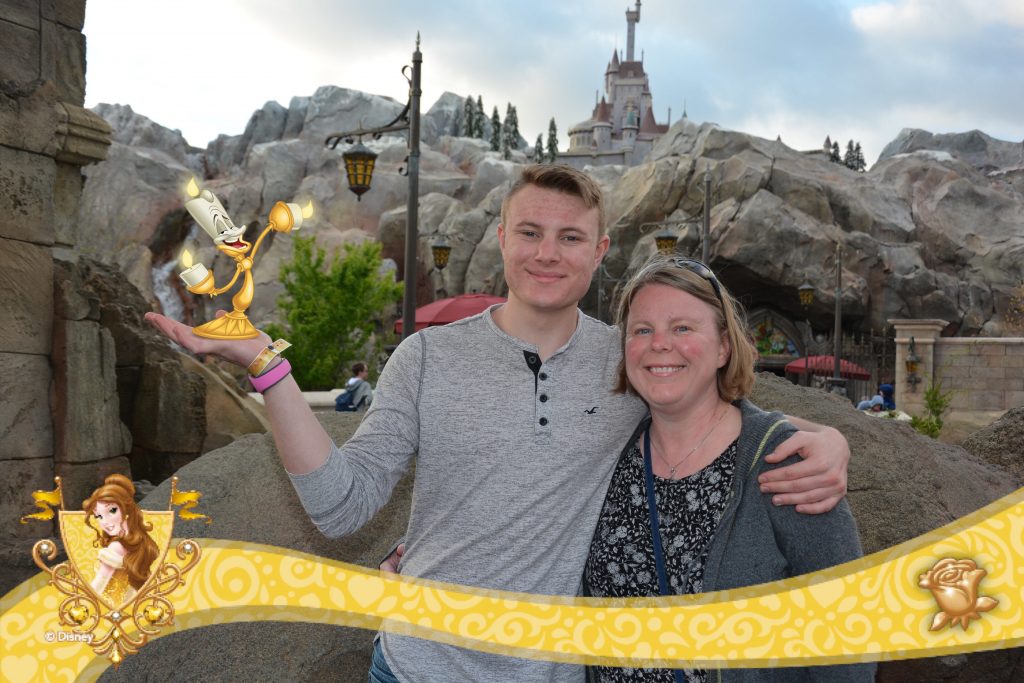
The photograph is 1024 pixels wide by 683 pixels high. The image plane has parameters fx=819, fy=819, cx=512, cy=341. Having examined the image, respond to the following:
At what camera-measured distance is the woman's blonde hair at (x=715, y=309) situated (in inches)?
90.4

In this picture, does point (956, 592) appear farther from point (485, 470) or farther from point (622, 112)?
point (622, 112)

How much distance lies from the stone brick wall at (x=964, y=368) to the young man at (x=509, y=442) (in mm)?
21623

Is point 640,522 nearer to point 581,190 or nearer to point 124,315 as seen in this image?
point 581,190

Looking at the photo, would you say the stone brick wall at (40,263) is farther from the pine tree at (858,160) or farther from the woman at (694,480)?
the pine tree at (858,160)

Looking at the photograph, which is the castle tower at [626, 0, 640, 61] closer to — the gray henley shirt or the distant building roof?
the distant building roof

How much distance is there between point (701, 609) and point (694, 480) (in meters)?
0.34

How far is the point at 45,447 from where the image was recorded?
6301mm

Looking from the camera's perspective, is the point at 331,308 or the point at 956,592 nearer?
the point at 956,592

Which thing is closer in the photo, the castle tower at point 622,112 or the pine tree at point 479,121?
the pine tree at point 479,121

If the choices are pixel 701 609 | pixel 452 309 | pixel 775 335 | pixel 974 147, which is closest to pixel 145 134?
pixel 775 335

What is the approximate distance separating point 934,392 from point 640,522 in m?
10.8

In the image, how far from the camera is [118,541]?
1.96 metres

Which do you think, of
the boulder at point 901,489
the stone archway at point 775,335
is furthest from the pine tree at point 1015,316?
the boulder at point 901,489

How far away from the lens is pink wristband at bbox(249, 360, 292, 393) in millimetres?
1907
